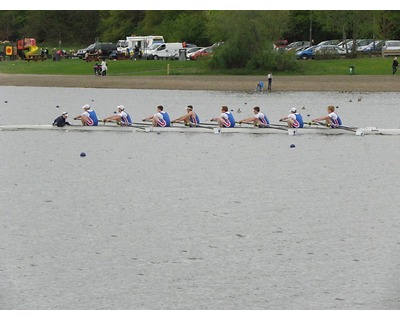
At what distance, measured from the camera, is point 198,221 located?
24.0m

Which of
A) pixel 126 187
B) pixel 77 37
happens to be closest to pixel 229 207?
pixel 126 187

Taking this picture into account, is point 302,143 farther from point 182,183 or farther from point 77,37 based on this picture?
point 77,37

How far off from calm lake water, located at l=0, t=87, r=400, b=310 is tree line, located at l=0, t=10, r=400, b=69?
26.5m

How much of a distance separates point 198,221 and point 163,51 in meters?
60.0

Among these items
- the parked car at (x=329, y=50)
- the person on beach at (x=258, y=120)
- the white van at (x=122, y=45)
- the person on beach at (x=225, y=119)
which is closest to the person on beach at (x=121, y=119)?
the person on beach at (x=225, y=119)

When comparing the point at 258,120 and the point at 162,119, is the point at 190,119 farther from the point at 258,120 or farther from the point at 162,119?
the point at 258,120

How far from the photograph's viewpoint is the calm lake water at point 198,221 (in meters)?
17.7

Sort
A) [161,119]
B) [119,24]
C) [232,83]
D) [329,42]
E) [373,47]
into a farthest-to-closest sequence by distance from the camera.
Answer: [119,24] → [329,42] → [373,47] → [232,83] → [161,119]

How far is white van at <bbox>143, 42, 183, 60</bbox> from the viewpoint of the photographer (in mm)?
82250

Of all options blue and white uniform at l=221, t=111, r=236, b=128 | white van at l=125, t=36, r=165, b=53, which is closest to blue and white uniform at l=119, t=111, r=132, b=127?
blue and white uniform at l=221, t=111, r=236, b=128

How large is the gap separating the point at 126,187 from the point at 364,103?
3112 cm

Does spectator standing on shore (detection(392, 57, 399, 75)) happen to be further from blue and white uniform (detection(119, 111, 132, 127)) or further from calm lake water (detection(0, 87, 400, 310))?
blue and white uniform (detection(119, 111, 132, 127))

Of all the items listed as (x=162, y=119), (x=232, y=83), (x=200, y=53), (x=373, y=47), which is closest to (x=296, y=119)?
(x=162, y=119)

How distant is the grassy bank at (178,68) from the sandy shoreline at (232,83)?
2.14 m
